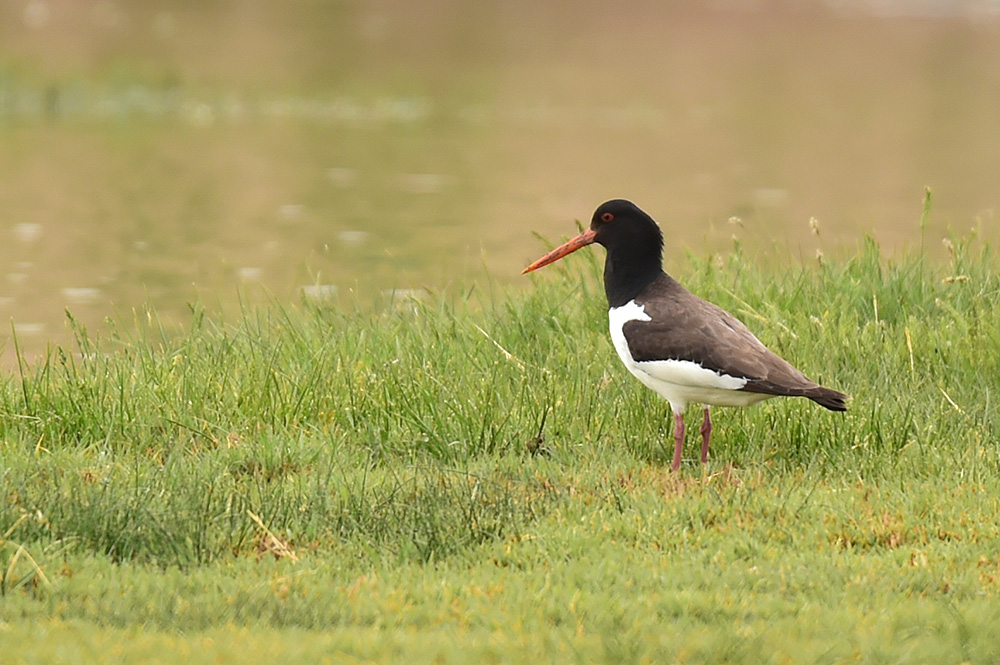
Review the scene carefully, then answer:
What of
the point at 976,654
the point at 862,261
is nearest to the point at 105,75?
the point at 862,261

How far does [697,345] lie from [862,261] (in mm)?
4076

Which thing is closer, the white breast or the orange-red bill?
the white breast

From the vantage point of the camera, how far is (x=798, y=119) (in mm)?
30484

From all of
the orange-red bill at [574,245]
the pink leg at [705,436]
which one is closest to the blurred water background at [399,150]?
the orange-red bill at [574,245]

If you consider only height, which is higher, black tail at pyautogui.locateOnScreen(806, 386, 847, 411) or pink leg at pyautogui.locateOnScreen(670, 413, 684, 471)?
black tail at pyautogui.locateOnScreen(806, 386, 847, 411)

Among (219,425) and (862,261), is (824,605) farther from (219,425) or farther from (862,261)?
(862,261)

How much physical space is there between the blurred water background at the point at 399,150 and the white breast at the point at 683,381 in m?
2.97

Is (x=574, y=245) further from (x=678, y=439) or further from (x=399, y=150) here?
(x=399, y=150)

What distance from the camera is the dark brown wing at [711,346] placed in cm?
661

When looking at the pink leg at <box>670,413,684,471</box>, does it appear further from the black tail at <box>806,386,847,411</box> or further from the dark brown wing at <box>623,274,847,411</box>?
the black tail at <box>806,386,847,411</box>

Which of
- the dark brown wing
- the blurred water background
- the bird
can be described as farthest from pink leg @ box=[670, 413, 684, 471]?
the blurred water background

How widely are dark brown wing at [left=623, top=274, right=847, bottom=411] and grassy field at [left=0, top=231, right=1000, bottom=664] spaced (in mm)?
500

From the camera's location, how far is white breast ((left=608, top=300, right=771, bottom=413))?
22.0 ft

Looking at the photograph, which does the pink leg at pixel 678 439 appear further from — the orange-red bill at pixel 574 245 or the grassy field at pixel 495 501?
the orange-red bill at pixel 574 245
